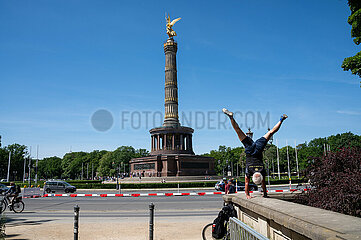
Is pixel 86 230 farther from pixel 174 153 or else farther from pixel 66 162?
pixel 66 162

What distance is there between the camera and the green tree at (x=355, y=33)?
39.9 feet

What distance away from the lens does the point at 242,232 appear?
3672mm

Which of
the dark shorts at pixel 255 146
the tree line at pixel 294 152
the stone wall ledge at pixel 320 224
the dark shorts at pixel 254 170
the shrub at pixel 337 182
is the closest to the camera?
the stone wall ledge at pixel 320 224

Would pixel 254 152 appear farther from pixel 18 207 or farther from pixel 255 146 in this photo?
pixel 18 207

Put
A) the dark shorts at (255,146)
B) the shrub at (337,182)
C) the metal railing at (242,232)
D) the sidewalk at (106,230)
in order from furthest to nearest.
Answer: the sidewalk at (106,230), the dark shorts at (255,146), the shrub at (337,182), the metal railing at (242,232)

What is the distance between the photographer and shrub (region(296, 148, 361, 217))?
6191 millimetres

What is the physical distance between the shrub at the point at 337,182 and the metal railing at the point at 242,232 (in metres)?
3.46

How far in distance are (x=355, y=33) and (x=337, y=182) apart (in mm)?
8957

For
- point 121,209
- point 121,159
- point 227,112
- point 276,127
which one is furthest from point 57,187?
point 121,159

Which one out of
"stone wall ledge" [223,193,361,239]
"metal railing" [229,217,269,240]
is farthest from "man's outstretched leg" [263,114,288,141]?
"metal railing" [229,217,269,240]

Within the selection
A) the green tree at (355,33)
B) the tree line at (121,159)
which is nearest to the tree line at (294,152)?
the tree line at (121,159)

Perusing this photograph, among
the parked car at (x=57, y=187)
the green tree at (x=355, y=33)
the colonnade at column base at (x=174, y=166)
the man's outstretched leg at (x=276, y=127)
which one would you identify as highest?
the green tree at (x=355, y=33)

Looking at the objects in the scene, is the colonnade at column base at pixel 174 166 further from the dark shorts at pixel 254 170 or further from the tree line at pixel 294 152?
the dark shorts at pixel 254 170

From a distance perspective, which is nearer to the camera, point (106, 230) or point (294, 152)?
point (106, 230)
